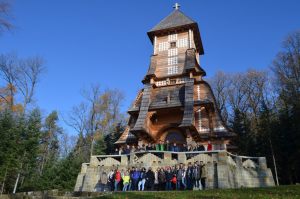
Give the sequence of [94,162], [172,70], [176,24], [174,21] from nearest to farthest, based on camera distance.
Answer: [94,162] < [172,70] < [176,24] < [174,21]

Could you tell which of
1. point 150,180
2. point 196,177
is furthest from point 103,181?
point 196,177

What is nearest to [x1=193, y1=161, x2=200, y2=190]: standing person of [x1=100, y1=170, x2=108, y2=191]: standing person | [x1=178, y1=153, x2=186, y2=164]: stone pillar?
[x1=178, y1=153, x2=186, y2=164]: stone pillar

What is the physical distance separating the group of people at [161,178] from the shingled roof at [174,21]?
19.1 meters

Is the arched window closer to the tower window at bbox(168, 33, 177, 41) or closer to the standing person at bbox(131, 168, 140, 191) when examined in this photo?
the tower window at bbox(168, 33, 177, 41)

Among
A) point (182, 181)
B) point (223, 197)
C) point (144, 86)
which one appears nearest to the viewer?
point (223, 197)

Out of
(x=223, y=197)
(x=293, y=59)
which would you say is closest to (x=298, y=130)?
(x=293, y=59)

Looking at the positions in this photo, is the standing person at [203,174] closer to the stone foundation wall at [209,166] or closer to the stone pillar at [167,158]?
the stone foundation wall at [209,166]

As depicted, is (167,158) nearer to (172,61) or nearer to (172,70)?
(172,70)

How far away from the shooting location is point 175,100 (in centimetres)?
2725

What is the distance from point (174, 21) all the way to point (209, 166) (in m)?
20.7

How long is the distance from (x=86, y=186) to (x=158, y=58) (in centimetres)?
1714

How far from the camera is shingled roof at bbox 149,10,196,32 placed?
3220 cm

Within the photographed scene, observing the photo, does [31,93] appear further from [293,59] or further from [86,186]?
[293,59]

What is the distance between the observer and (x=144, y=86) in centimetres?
2920
